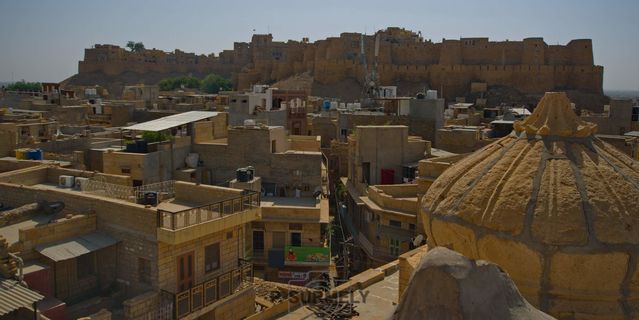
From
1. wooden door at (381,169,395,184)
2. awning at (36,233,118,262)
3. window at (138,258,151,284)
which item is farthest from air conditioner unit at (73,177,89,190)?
wooden door at (381,169,395,184)

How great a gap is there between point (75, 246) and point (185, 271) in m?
1.93

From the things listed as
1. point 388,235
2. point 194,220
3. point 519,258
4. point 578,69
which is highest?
point 578,69

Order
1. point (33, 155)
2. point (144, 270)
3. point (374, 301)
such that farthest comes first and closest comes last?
point (33, 155), point (144, 270), point (374, 301)

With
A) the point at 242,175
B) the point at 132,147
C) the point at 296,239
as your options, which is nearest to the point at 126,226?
the point at 242,175

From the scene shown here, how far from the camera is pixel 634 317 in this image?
4750 mm

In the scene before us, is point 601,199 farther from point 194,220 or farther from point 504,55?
point 504,55

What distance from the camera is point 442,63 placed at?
55.8m

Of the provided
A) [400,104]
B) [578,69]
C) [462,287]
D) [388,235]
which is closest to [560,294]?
[462,287]

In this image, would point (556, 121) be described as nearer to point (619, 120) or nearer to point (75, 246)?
point (75, 246)

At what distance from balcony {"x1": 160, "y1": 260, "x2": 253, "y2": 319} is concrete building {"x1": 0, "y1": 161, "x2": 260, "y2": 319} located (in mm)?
18

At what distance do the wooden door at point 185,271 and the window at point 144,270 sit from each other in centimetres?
54

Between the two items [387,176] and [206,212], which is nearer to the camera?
[206,212]

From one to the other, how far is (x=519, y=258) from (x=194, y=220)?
7145 mm

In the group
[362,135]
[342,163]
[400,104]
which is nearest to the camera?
[362,135]
